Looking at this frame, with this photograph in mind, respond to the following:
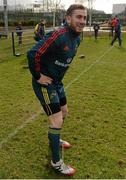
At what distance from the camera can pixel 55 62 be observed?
3.77m

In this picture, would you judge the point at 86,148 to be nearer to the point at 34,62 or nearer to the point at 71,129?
the point at 71,129

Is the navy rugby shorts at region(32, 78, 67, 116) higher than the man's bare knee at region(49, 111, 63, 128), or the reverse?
the navy rugby shorts at region(32, 78, 67, 116)

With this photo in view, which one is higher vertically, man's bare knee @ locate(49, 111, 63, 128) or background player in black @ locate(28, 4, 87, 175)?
background player in black @ locate(28, 4, 87, 175)

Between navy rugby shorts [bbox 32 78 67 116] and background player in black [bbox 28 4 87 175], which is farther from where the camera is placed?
navy rugby shorts [bbox 32 78 67 116]

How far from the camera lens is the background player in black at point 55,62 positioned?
3.63 meters

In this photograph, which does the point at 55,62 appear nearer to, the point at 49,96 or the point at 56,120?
the point at 49,96

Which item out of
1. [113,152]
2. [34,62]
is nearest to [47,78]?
[34,62]

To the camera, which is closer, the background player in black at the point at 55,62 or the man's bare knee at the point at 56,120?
the background player in black at the point at 55,62

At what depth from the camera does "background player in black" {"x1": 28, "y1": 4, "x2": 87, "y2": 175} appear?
363 centimetres

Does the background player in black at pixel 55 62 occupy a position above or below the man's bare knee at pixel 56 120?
above

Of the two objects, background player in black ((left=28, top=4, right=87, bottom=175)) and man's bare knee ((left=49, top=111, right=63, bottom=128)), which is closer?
background player in black ((left=28, top=4, right=87, bottom=175))

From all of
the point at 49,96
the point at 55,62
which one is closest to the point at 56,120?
the point at 49,96

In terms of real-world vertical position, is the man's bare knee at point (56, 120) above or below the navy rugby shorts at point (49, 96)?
below

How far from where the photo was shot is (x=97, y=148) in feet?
15.3
